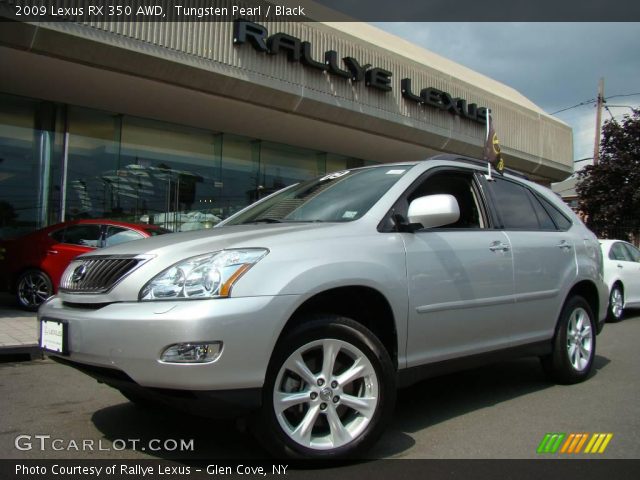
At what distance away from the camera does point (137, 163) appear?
12078 millimetres

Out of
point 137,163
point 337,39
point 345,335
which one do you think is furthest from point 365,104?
point 345,335

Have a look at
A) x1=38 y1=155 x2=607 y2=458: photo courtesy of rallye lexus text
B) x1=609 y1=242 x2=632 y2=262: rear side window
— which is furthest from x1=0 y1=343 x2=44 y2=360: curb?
x1=609 y1=242 x2=632 y2=262: rear side window

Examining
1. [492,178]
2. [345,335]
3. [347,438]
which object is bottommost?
[347,438]

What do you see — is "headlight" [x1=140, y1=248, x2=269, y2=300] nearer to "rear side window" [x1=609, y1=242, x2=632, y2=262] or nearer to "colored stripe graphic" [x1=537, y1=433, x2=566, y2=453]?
"colored stripe graphic" [x1=537, y1=433, x2=566, y2=453]

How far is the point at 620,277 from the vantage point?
9.96m

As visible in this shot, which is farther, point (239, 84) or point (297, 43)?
point (297, 43)

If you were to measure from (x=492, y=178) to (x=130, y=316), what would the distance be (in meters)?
3.06

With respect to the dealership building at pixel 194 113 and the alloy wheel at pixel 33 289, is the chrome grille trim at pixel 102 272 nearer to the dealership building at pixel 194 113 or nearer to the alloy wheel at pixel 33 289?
the dealership building at pixel 194 113

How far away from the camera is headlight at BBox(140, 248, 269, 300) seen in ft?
9.01

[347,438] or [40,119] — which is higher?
[40,119]

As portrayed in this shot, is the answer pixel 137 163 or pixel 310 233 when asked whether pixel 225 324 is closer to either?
pixel 310 233

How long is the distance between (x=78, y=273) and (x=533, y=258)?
325 centimetres

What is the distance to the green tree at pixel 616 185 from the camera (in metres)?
18.4

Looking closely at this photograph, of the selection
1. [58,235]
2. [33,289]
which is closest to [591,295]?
[58,235]
